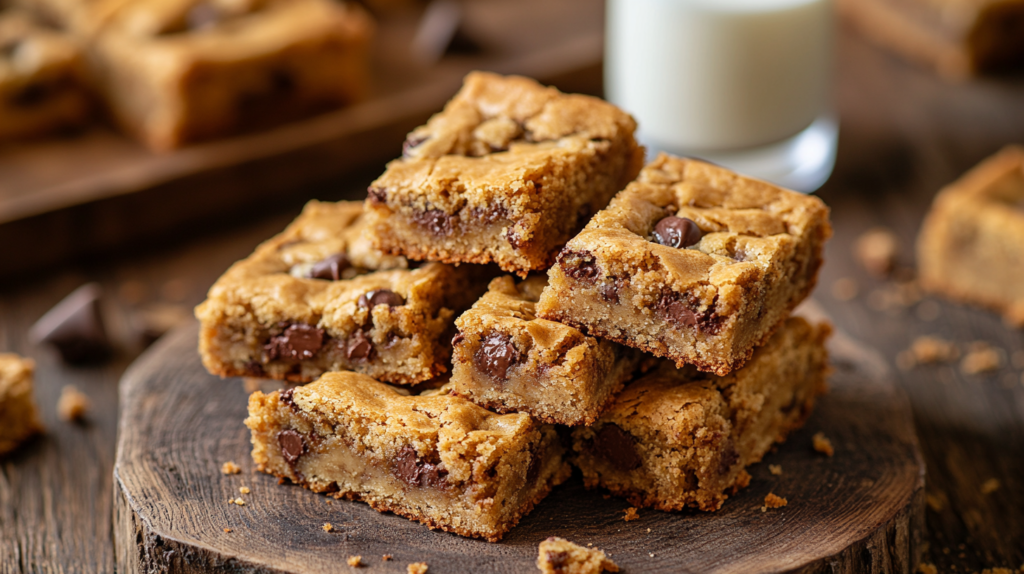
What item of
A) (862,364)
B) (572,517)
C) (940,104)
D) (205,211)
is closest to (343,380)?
(572,517)

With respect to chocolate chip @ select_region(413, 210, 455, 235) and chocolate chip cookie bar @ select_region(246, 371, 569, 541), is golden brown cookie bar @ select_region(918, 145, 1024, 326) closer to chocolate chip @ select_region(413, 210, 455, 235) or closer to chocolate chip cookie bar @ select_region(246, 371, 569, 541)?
chocolate chip cookie bar @ select_region(246, 371, 569, 541)

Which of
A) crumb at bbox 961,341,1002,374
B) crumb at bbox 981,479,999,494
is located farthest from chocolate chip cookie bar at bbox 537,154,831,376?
crumb at bbox 961,341,1002,374

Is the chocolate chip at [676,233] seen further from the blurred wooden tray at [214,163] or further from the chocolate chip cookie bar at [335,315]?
the blurred wooden tray at [214,163]

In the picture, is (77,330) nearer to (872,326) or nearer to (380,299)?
(380,299)

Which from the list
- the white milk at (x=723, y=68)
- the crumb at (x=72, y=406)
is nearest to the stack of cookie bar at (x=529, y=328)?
the crumb at (x=72, y=406)

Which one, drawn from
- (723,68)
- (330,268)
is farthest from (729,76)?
(330,268)

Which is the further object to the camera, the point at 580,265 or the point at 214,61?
the point at 214,61
